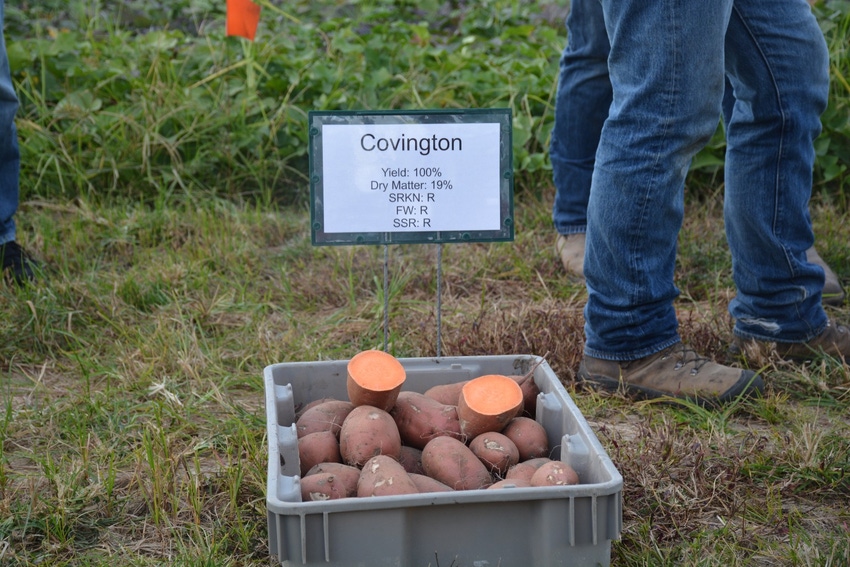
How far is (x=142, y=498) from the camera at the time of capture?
65.2 inches

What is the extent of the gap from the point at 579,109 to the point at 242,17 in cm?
137

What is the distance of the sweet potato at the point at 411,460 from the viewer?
1532 mm

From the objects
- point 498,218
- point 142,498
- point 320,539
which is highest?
point 498,218

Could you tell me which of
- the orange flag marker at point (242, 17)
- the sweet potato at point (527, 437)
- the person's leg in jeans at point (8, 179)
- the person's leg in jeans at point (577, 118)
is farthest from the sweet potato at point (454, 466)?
the orange flag marker at point (242, 17)

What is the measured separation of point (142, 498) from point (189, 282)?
1179 mm

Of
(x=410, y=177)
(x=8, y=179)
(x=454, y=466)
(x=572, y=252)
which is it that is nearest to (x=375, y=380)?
(x=454, y=466)

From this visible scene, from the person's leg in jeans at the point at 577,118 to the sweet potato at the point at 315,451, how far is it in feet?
4.44

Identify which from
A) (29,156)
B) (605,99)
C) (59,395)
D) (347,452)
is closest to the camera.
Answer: (347,452)

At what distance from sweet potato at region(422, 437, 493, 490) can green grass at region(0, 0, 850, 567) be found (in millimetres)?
257

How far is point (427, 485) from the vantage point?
4.58 feet

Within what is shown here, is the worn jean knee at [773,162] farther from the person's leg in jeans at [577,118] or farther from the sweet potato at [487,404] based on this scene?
the sweet potato at [487,404]

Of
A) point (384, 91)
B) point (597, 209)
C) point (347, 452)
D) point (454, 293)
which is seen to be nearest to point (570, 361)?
point (597, 209)

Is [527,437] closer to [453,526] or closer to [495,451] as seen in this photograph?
[495,451]

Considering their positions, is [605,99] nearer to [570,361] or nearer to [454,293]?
[454,293]
